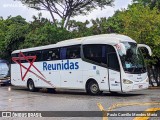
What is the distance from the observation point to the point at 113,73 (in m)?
17.9

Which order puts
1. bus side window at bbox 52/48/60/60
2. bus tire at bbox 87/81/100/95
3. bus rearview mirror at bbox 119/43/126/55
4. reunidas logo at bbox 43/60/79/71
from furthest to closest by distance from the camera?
bus side window at bbox 52/48/60/60 < reunidas logo at bbox 43/60/79/71 < bus tire at bbox 87/81/100/95 < bus rearview mirror at bbox 119/43/126/55

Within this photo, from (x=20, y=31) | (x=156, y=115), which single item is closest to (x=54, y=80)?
(x=156, y=115)

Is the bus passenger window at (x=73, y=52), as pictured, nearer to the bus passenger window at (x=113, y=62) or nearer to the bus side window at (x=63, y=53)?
the bus side window at (x=63, y=53)

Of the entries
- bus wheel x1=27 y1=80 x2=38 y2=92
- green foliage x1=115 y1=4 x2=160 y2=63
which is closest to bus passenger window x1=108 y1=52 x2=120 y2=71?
green foliage x1=115 y1=4 x2=160 y2=63

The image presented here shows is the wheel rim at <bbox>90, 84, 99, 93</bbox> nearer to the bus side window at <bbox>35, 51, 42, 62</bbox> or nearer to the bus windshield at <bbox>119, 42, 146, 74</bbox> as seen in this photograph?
the bus windshield at <bbox>119, 42, 146, 74</bbox>

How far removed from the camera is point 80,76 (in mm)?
20125

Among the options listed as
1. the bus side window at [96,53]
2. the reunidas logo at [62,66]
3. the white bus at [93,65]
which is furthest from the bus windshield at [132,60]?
the reunidas logo at [62,66]

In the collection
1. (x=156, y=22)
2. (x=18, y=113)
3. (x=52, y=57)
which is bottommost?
(x=18, y=113)

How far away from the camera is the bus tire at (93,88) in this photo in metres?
19.1

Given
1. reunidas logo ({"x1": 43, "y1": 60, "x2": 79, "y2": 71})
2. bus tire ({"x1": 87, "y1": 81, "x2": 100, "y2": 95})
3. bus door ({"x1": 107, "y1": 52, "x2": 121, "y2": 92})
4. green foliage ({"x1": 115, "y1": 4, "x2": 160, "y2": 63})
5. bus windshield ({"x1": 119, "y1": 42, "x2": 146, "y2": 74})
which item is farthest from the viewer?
green foliage ({"x1": 115, "y1": 4, "x2": 160, "y2": 63})

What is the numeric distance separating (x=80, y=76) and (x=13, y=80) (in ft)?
31.3

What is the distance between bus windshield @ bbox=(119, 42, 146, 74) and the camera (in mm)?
17562

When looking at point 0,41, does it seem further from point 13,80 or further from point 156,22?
point 156,22

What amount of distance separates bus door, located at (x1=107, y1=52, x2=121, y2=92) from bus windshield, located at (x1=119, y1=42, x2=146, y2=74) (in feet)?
1.31
